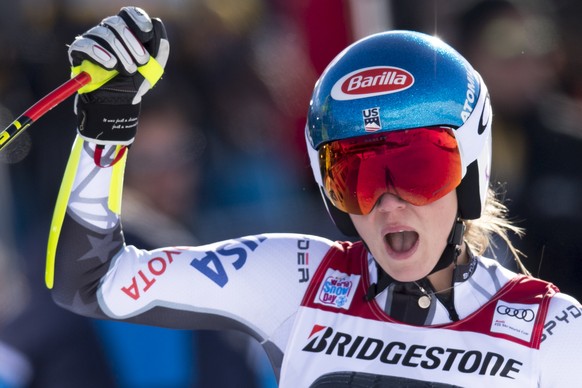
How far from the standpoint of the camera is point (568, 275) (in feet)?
15.1

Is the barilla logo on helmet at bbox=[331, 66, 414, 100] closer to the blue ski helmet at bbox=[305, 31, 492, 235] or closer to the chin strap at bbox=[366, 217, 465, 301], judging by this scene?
the blue ski helmet at bbox=[305, 31, 492, 235]

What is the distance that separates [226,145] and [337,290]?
83.1 inches

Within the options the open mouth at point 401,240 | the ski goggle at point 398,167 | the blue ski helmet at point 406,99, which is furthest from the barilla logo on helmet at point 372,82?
the open mouth at point 401,240

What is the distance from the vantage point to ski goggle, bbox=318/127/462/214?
117 inches

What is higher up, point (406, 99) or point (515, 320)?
point (406, 99)

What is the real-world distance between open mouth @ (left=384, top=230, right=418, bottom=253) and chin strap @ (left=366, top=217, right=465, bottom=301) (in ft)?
0.34

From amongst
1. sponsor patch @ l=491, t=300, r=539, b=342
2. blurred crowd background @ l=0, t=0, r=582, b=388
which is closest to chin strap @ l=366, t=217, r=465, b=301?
sponsor patch @ l=491, t=300, r=539, b=342

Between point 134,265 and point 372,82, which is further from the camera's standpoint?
point 134,265

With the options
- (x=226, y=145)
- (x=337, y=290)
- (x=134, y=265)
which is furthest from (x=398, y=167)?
(x=226, y=145)

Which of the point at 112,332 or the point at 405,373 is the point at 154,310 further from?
the point at 112,332

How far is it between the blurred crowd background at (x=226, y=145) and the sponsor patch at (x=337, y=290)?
117 cm

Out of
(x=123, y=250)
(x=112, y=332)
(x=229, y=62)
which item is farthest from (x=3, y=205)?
(x=123, y=250)

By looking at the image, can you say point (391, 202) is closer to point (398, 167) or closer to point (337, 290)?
point (398, 167)

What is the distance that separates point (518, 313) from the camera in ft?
9.87
